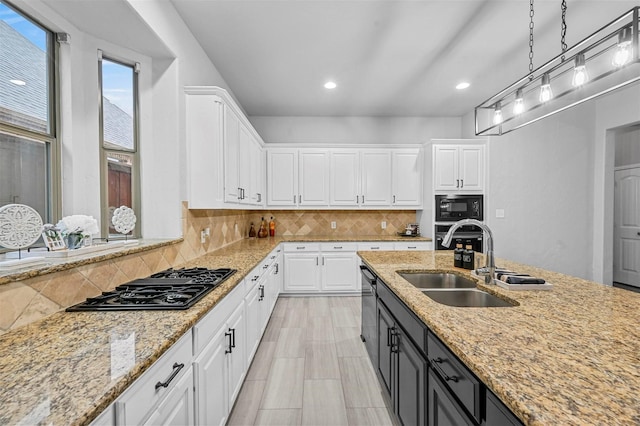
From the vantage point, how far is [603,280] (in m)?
4.27

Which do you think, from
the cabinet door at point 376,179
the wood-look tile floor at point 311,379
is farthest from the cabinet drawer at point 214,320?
the cabinet door at point 376,179

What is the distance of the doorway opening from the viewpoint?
4.88m

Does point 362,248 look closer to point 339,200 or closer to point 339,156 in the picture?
point 339,200

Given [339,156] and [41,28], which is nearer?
[41,28]

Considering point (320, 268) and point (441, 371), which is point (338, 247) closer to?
point (320, 268)

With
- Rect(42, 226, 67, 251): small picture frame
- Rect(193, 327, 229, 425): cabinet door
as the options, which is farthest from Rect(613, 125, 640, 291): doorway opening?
Rect(42, 226, 67, 251): small picture frame

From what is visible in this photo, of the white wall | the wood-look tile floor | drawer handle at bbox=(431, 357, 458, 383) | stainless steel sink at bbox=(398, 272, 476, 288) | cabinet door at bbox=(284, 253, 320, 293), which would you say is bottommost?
the wood-look tile floor

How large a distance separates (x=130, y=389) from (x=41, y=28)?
2.06m

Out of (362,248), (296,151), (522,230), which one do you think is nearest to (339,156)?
(296,151)

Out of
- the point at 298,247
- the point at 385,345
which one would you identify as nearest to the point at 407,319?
the point at 385,345

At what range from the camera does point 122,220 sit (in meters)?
1.86

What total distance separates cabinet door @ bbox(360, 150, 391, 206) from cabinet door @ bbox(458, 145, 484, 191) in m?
1.06

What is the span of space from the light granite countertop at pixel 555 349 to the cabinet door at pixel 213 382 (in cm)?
99

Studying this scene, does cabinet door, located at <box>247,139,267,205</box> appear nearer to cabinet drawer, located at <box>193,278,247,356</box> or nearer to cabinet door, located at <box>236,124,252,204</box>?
cabinet door, located at <box>236,124,252,204</box>
